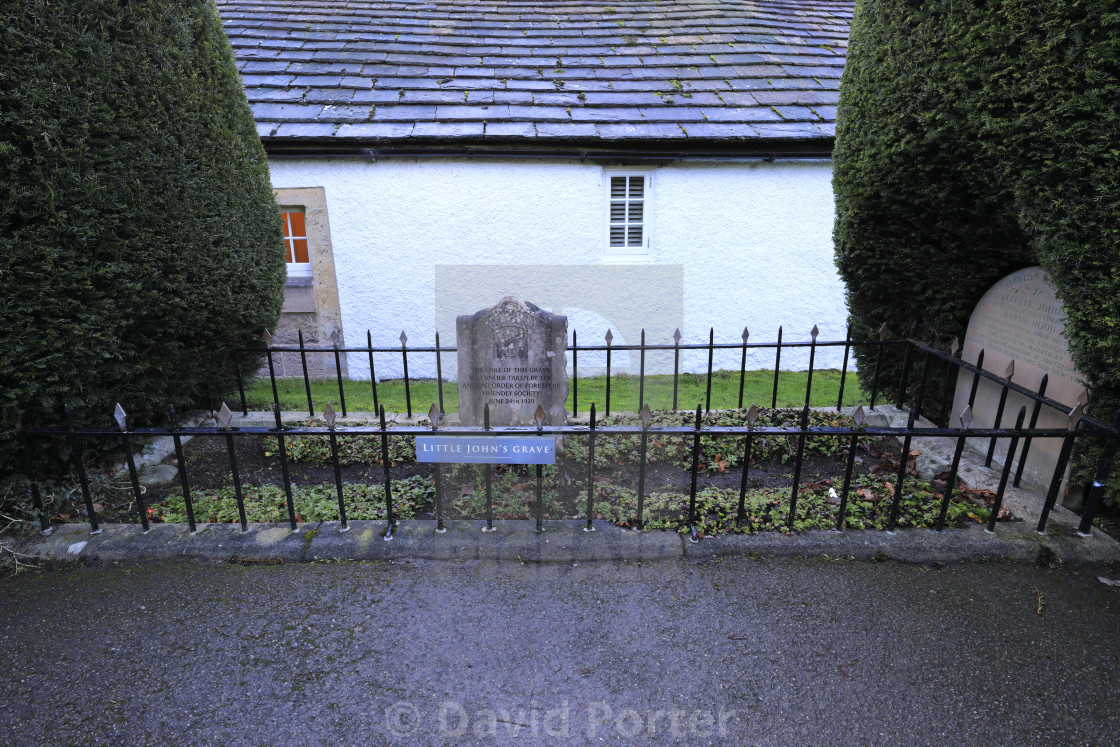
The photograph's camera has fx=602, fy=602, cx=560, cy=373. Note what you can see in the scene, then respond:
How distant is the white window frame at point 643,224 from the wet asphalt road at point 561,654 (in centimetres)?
513

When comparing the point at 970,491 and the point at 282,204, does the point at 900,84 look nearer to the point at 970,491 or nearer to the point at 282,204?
the point at 970,491

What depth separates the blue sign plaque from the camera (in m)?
3.13

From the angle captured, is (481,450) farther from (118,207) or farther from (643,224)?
(643,224)

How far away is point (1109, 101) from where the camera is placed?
109 inches

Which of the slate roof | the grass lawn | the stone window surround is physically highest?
the slate roof

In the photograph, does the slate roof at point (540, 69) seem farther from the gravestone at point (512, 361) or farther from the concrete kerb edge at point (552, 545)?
the concrete kerb edge at point (552, 545)

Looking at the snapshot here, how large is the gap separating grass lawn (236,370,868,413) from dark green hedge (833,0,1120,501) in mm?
1458

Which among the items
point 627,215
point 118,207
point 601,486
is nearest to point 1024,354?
point 601,486

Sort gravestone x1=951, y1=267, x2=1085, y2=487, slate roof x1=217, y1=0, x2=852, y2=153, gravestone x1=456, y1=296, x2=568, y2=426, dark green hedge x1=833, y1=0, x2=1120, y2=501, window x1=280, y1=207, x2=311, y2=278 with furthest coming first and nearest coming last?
window x1=280, y1=207, x2=311, y2=278
slate roof x1=217, y1=0, x2=852, y2=153
gravestone x1=456, y1=296, x2=568, y2=426
gravestone x1=951, y1=267, x2=1085, y2=487
dark green hedge x1=833, y1=0, x2=1120, y2=501

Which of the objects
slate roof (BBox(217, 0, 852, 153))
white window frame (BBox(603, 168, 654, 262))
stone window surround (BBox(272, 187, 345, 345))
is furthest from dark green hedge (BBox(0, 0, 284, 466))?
white window frame (BBox(603, 168, 654, 262))

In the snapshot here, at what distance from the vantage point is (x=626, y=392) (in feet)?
23.6

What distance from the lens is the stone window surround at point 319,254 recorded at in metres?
7.21

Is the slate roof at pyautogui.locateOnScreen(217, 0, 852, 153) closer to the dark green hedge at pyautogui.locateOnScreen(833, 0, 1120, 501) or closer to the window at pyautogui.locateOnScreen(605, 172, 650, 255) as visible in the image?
the window at pyautogui.locateOnScreen(605, 172, 650, 255)

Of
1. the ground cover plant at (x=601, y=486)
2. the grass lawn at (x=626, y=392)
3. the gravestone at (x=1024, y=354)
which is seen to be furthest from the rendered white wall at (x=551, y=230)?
the gravestone at (x=1024, y=354)
